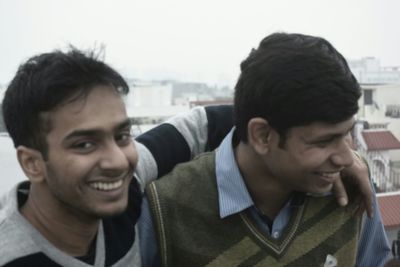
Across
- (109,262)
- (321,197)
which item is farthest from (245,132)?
(109,262)

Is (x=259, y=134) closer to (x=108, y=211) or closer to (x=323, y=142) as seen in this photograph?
(x=323, y=142)

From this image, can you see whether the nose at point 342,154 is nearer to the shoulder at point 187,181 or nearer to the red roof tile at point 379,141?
the shoulder at point 187,181

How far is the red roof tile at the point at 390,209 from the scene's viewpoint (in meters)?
6.36

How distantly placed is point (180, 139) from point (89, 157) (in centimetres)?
39

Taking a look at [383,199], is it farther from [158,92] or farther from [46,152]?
[158,92]

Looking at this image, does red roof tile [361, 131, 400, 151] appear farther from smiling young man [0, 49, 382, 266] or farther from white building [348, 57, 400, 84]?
white building [348, 57, 400, 84]

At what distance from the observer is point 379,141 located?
424 inches

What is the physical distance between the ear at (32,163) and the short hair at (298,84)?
18.0 inches

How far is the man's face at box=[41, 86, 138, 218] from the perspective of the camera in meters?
0.94

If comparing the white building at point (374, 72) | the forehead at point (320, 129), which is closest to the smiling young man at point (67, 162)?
the forehead at point (320, 129)

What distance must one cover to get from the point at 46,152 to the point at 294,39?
1.86ft

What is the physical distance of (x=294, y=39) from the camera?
107 centimetres

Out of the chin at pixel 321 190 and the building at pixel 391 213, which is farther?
the building at pixel 391 213

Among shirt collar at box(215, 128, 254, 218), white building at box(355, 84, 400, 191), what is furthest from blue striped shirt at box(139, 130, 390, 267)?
white building at box(355, 84, 400, 191)
